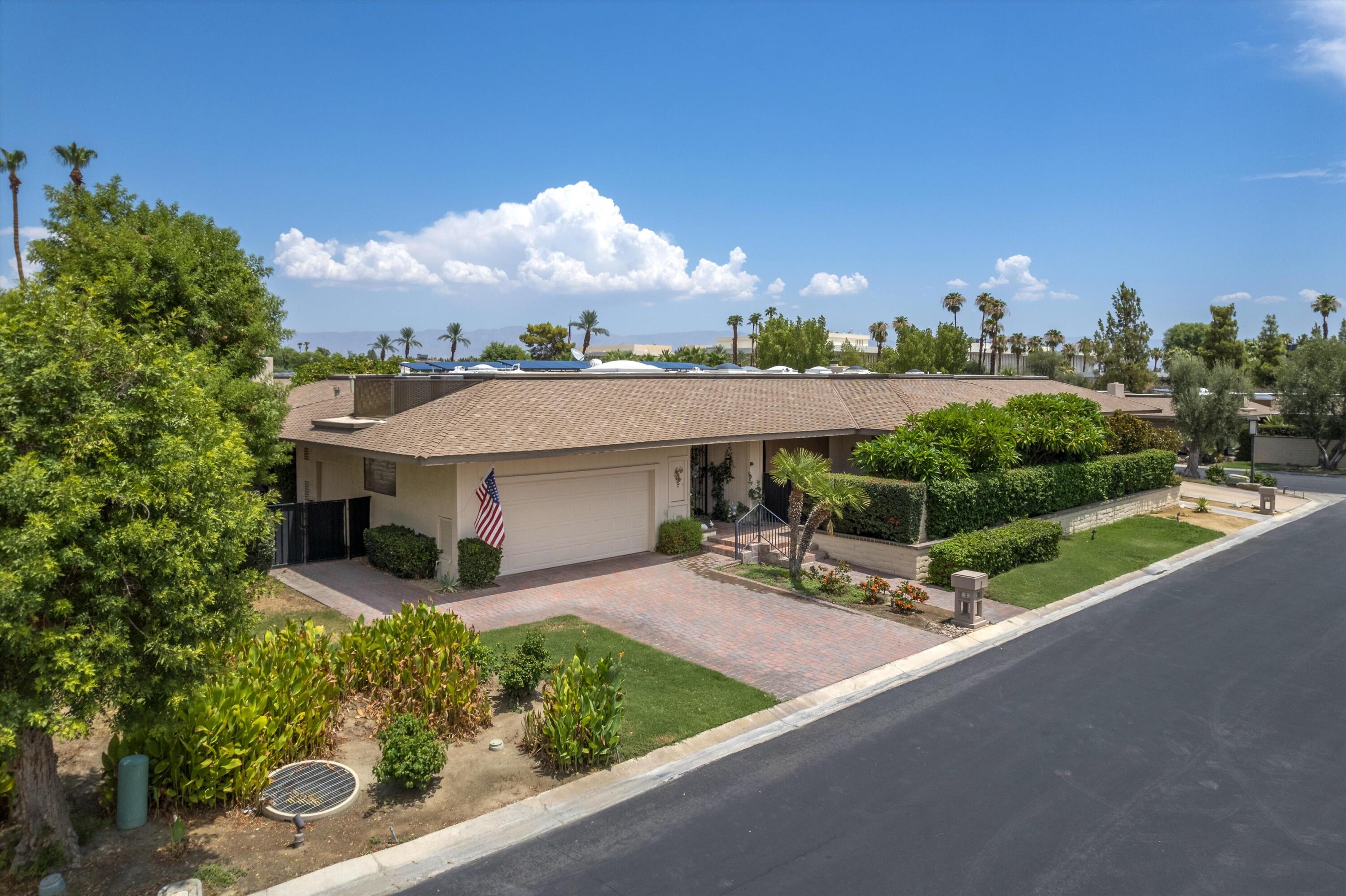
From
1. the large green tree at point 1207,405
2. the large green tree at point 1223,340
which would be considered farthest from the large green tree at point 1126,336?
the large green tree at point 1207,405

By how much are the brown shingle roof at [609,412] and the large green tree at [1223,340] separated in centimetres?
5617

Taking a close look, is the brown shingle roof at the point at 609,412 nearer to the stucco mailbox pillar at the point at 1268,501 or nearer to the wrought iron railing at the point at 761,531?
the wrought iron railing at the point at 761,531

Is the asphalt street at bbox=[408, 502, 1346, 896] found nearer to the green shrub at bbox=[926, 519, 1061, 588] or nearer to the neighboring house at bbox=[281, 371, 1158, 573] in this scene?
the green shrub at bbox=[926, 519, 1061, 588]

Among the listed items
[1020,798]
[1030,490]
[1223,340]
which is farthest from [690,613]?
[1223,340]

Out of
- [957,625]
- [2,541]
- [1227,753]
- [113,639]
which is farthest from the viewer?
[957,625]

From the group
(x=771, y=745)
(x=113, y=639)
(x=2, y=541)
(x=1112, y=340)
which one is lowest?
(x=771, y=745)

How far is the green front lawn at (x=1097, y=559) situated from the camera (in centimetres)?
1758

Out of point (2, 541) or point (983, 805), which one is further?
point (983, 805)

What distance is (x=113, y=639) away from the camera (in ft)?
19.9

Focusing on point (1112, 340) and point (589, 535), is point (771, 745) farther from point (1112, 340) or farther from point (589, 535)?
point (1112, 340)

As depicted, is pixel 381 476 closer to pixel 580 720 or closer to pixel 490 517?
pixel 490 517

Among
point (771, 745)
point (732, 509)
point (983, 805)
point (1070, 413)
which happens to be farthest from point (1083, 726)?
point (1070, 413)

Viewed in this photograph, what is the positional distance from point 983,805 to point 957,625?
685 cm

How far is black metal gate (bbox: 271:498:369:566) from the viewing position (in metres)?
19.7
